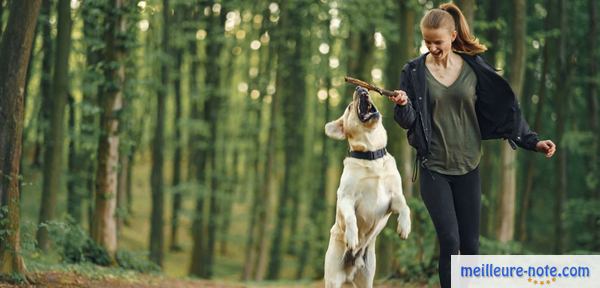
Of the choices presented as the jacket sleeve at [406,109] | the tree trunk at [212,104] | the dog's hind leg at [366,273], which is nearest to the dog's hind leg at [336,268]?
the dog's hind leg at [366,273]

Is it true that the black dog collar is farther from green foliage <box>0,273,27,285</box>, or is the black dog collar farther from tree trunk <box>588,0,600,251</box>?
tree trunk <box>588,0,600,251</box>

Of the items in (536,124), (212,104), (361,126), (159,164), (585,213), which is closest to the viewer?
(361,126)

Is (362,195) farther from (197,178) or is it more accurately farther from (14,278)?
(197,178)

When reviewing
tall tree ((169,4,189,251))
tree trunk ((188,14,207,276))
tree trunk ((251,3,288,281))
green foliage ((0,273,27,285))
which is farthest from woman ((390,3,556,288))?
tree trunk ((188,14,207,276))

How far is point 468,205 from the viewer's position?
6.77 m

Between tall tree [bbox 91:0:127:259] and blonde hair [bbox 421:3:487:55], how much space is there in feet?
29.2

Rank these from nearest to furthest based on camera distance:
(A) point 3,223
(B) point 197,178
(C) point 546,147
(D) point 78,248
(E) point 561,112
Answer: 1. (C) point 546,147
2. (A) point 3,223
3. (D) point 78,248
4. (E) point 561,112
5. (B) point 197,178

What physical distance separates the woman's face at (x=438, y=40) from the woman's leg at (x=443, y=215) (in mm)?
857

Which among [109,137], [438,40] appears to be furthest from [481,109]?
[109,137]

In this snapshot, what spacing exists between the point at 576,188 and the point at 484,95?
25.0 metres

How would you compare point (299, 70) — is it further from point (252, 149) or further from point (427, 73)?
point (427, 73)

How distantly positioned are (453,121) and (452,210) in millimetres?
640

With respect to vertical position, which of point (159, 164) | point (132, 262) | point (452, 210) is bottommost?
point (132, 262)

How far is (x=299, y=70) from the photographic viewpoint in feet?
93.6
